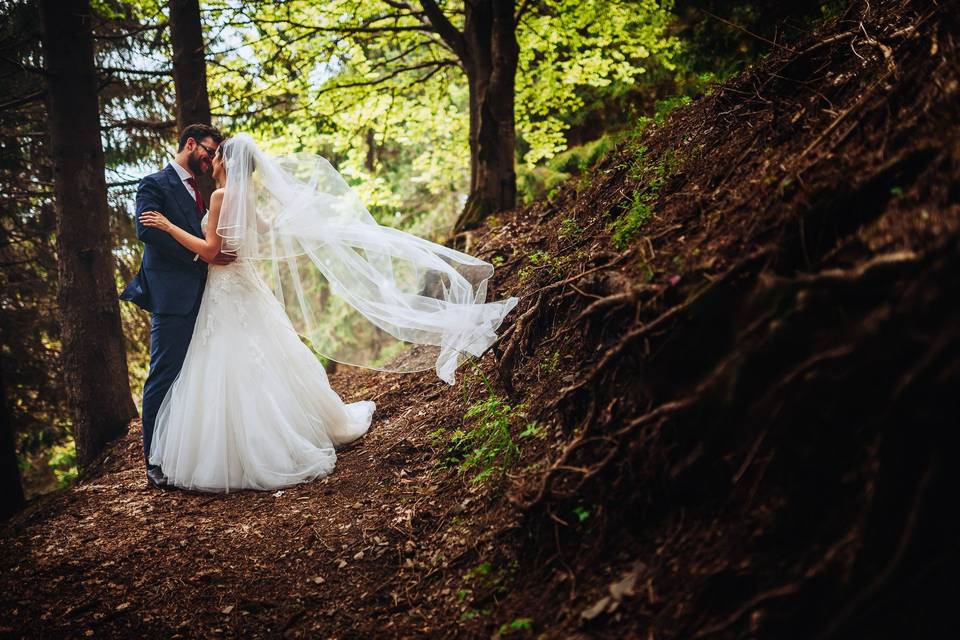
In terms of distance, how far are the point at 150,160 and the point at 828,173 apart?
30.5ft

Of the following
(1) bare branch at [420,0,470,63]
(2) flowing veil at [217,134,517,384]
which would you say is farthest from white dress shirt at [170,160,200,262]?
(1) bare branch at [420,0,470,63]

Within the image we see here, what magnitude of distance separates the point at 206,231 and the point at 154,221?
0.44 meters

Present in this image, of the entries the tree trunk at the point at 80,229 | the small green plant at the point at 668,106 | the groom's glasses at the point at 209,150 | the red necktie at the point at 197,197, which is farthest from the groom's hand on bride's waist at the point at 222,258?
the small green plant at the point at 668,106

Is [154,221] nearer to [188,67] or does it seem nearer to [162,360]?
[162,360]

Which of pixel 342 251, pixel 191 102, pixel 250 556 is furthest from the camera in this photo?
A: pixel 191 102

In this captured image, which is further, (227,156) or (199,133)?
(199,133)

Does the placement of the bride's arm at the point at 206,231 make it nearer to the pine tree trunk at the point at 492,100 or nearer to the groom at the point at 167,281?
the groom at the point at 167,281

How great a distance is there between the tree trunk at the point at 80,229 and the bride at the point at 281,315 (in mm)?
2302

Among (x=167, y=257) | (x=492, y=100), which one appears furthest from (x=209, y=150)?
(x=492, y=100)

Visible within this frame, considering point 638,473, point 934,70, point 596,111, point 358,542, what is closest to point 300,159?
point 358,542

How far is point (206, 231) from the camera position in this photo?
532 centimetres

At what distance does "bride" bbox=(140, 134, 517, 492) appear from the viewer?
502 centimetres

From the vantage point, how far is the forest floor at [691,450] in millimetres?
1918

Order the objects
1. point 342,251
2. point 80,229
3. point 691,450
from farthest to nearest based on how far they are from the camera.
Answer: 1. point 80,229
2. point 342,251
3. point 691,450
